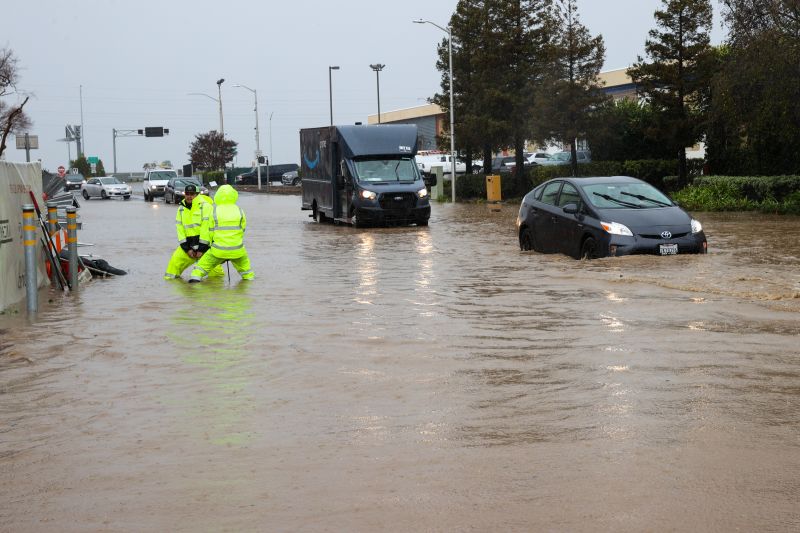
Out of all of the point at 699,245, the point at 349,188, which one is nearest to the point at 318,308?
the point at 699,245

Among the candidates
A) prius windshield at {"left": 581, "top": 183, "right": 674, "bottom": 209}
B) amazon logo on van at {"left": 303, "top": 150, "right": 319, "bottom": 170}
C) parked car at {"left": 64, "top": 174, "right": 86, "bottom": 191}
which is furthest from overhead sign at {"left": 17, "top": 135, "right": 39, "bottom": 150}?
parked car at {"left": 64, "top": 174, "right": 86, "bottom": 191}

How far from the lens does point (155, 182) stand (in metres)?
64.9

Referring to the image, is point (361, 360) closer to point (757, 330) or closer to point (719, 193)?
point (757, 330)

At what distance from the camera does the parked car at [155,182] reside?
64500mm

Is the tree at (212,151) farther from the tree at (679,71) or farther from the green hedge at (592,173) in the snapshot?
the tree at (679,71)

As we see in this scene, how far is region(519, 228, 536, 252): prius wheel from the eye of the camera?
20219 millimetres

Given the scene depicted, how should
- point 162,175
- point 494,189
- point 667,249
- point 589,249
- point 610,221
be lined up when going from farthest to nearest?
1. point 162,175
2. point 494,189
3. point 589,249
4. point 610,221
5. point 667,249

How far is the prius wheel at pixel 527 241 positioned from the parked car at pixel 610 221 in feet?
1.33

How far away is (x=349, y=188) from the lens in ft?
104

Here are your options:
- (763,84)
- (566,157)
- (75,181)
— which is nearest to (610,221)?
(763,84)

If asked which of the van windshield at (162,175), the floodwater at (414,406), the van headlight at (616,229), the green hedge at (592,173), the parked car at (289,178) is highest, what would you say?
the van windshield at (162,175)

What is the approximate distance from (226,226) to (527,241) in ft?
20.1

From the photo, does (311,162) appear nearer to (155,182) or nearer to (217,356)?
(217,356)

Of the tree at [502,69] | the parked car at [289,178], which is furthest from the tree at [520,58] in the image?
the parked car at [289,178]
